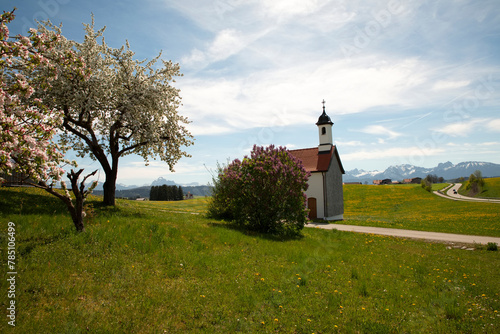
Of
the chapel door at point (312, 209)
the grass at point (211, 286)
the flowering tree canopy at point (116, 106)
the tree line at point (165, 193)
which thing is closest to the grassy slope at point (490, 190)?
the chapel door at point (312, 209)

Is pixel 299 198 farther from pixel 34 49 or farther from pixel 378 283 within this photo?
pixel 34 49

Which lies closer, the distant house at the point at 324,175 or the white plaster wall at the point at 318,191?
the white plaster wall at the point at 318,191

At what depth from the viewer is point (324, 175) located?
33031 millimetres

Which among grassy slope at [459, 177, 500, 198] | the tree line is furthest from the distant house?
the tree line

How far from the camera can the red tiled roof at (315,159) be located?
33688mm

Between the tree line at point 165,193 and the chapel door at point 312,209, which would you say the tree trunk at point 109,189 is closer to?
the chapel door at point 312,209

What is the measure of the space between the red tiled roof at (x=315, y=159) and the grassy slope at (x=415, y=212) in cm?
740

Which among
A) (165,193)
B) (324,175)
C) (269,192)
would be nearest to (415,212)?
(324,175)

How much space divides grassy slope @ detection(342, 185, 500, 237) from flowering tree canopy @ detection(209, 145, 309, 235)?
13496 mm

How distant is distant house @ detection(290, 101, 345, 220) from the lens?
33031 mm

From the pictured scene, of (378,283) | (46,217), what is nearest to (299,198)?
(378,283)

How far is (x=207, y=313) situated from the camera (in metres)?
6.36

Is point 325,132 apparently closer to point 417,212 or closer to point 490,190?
point 417,212

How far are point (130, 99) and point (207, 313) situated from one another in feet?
49.3
